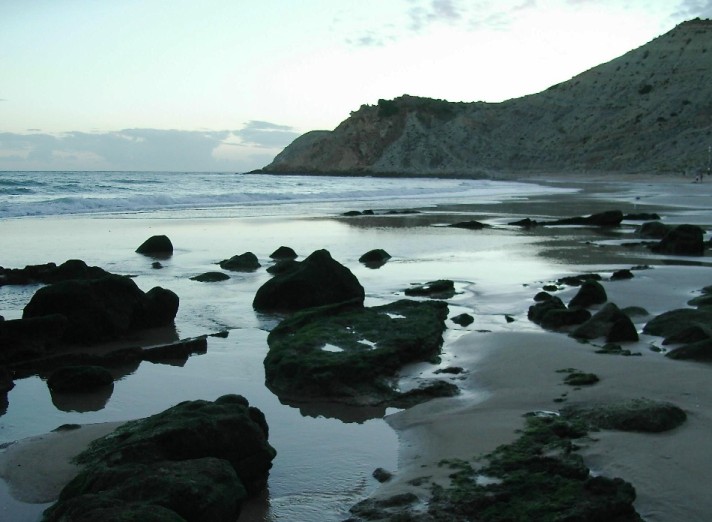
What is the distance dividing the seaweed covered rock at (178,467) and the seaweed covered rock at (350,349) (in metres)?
1.22

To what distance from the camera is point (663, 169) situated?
60.8 meters

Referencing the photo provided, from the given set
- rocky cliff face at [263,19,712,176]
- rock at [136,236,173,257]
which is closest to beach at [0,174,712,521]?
rock at [136,236,173,257]

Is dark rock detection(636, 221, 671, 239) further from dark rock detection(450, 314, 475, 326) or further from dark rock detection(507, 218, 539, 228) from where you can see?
dark rock detection(450, 314, 475, 326)

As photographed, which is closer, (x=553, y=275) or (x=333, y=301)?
(x=333, y=301)

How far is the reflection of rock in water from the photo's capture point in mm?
5344

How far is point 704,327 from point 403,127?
10951cm

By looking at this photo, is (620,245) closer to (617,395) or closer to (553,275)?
(553,275)

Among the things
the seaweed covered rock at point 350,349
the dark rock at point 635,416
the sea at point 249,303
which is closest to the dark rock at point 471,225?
the sea at point 249,303

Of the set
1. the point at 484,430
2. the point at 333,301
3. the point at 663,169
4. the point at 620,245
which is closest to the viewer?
the point at 484,430

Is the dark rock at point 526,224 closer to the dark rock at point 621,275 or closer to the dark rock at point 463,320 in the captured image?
the dark rock at point 621,275

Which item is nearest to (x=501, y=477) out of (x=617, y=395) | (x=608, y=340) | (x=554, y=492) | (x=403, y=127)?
(x=554, y=492)

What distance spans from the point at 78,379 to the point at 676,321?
5.49 meters

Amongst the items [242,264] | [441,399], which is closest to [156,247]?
[242,264]

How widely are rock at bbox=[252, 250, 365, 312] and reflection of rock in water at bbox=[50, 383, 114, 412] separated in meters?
3.21
